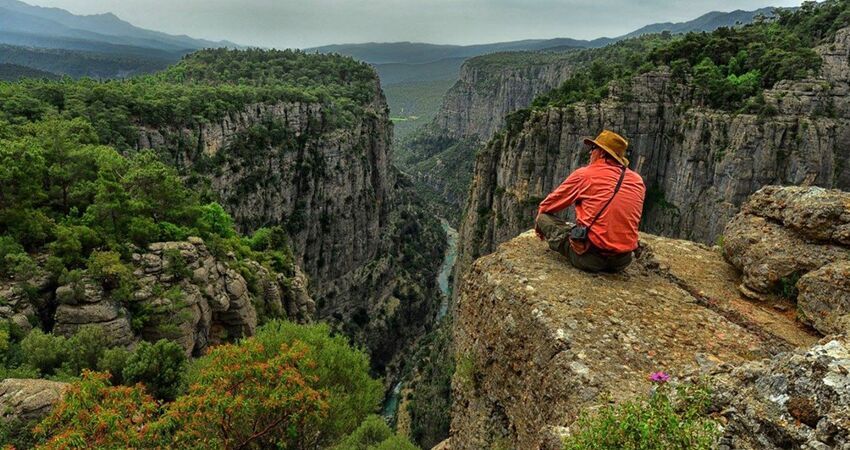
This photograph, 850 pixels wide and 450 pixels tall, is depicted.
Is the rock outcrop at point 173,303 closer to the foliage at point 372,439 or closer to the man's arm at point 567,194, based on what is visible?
the foliage at point 372,439

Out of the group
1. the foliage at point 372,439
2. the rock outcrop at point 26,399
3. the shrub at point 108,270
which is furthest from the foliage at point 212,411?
the shrub at point 108,270

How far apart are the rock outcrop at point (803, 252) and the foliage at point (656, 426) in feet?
10.3

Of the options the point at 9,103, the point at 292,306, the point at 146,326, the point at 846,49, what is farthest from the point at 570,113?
the point at 9,103

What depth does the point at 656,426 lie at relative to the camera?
3984 mm

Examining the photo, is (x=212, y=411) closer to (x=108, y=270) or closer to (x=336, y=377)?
(x=336, y=377)

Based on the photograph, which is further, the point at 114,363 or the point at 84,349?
the point at 84,349

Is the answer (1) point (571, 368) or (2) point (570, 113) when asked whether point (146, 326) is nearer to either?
(1) point (571, 368)

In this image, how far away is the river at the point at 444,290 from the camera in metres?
70.7


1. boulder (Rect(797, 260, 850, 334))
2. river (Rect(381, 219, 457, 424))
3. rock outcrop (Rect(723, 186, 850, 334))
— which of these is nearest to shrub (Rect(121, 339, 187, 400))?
rock outcrop (Rect(723, 186, 850, 334))

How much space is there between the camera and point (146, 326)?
22.5 m

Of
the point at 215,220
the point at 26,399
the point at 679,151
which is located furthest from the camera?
the point at 679,151

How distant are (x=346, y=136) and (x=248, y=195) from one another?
916 inches

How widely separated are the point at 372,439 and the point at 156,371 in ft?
25.6

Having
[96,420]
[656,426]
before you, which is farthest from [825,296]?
[96,420]
